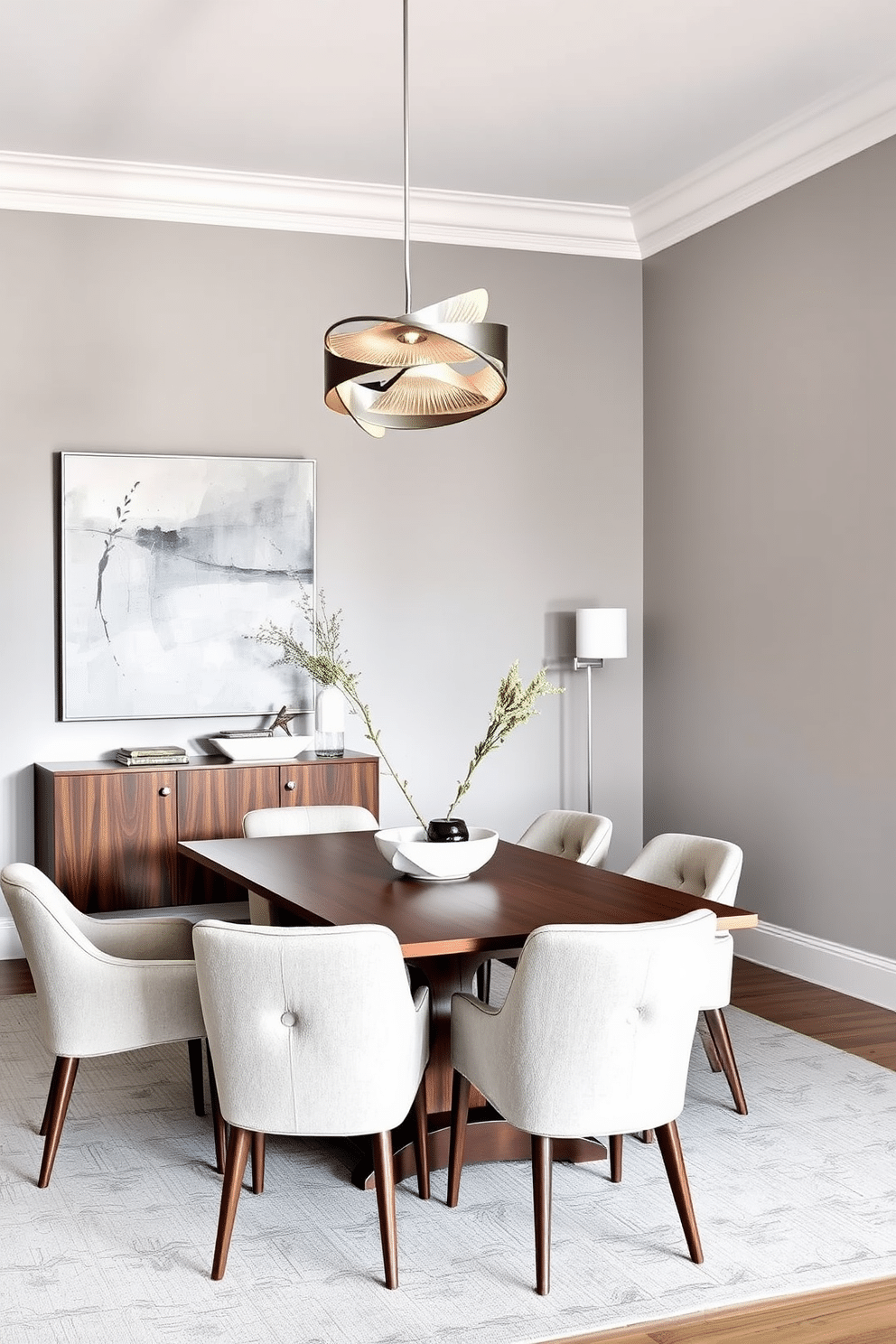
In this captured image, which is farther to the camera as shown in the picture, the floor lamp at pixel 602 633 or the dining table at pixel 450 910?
the floor lamp at pixel 602 633

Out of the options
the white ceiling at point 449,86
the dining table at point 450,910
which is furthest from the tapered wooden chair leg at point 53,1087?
the white ceiling at point 449,86

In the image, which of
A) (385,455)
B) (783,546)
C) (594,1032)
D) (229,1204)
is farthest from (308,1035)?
(385,455)

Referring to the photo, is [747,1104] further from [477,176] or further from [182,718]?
[477,176]

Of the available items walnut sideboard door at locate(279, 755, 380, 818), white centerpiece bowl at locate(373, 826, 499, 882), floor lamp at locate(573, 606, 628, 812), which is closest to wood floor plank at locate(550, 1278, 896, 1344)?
white centerpiece bowl at locate(373, 826, 499, 882)

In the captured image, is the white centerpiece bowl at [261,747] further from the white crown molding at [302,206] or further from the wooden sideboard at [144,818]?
the white crown molding at [302,206]

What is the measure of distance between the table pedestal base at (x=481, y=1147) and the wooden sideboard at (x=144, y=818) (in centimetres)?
210

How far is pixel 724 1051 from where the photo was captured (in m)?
3.72

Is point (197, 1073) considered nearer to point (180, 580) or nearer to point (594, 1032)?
point (594, 1032)

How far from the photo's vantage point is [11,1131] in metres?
3.64

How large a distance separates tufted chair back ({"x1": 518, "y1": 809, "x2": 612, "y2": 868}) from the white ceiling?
8.32 feet

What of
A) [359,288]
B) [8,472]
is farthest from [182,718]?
[359,288]

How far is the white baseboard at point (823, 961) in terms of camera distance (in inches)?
191

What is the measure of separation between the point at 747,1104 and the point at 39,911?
2.03 m

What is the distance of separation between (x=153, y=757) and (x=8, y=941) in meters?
1.00
